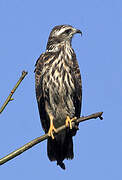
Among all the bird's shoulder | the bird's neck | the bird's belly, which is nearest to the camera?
the bird's belly

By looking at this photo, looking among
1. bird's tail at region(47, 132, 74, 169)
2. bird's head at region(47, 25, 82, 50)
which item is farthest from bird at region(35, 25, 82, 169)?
bird's head at region(47, 25, 82, 50)

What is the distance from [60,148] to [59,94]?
1.04m

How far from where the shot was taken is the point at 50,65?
730 centimetres

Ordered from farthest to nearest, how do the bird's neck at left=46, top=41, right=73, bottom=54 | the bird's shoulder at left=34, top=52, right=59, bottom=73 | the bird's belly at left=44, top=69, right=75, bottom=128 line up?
the bird's neck at left=46, top=41, right=73, bottom=54
the bird's shoulder at left=34, top=52, right=59, bottom=73
the bird's belly at left=44, top=69, right=75, bottom=128

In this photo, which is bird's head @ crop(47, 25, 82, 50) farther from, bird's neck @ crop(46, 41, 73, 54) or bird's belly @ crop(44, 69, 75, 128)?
bird's belly @ crop(44, 69, 75, 128)

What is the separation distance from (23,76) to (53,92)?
3156 mm

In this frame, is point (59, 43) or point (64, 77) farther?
point (59, 43)

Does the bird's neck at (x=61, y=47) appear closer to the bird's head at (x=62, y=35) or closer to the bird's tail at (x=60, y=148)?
the bird's head at (x=62, y=35)

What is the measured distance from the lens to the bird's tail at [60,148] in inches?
281

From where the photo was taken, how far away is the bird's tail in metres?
7.14

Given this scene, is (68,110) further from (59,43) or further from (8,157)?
(8,157)

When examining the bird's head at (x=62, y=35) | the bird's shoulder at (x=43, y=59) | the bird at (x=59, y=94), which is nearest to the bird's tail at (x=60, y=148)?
the bird at (x=59, y=94)

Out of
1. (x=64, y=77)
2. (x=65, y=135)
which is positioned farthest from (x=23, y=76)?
(x=65, y=135)

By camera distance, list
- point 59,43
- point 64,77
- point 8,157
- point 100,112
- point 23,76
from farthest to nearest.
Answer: point 59,43, point 64,77, point 100,112, point 23,76, point 8,157
